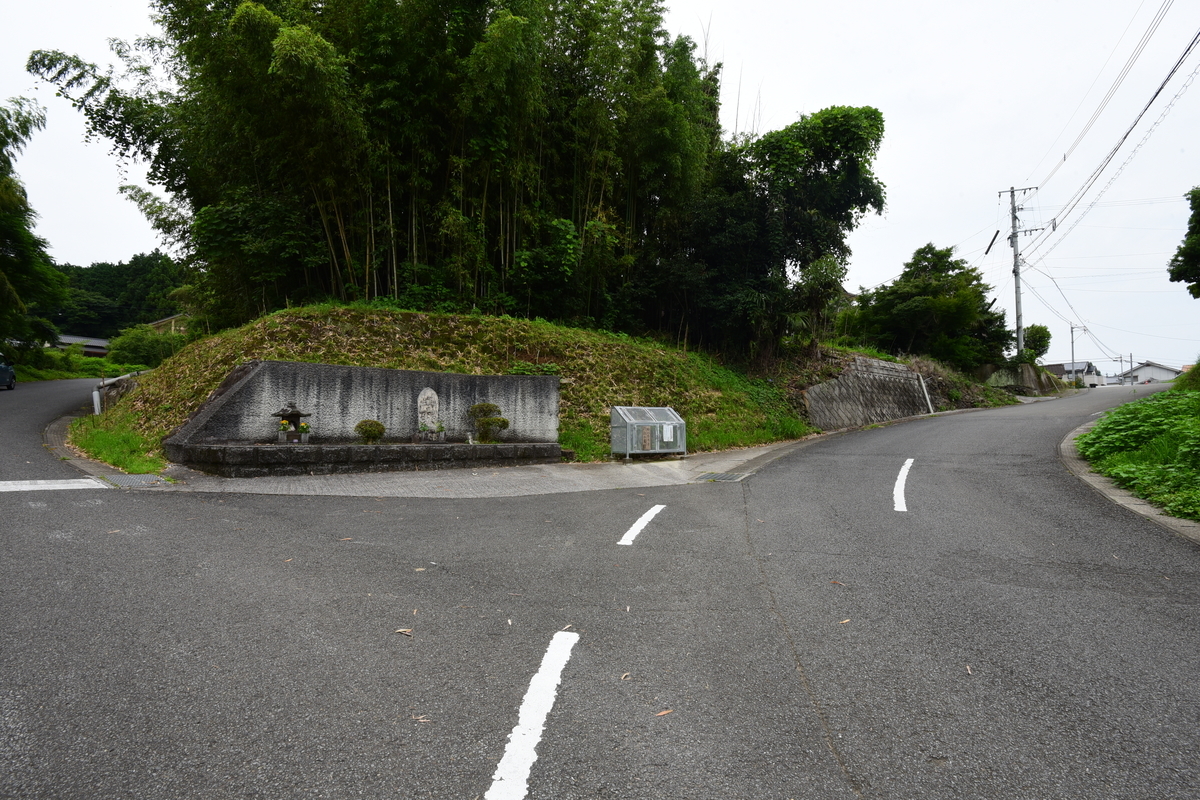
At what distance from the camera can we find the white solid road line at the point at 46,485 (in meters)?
5.98

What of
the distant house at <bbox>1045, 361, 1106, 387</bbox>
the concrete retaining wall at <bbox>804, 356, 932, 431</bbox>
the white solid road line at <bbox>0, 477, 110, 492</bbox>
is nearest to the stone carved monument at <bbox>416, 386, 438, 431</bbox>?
the white solid road line at <bbox>0, 477, 110, 492</bbox>

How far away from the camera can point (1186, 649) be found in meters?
2.78

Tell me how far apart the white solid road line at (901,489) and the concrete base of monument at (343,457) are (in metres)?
5.33

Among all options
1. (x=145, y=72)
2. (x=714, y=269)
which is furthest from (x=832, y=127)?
(x=145, y=72)

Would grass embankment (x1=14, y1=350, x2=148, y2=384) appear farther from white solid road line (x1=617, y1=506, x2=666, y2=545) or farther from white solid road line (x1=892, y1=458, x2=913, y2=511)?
white solid road line (x1=892, y1=458, x2=913, y2=511)

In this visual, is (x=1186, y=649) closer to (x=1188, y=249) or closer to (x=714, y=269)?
(x=714, y=269)

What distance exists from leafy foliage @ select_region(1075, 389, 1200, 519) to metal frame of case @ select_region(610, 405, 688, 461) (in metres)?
6.15

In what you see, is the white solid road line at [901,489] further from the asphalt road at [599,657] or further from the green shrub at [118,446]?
the green shrub at [118,446]

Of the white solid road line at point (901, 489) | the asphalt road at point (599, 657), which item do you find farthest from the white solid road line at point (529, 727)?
the white solid road line at point (901, 489)

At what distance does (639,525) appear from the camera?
17.5ft

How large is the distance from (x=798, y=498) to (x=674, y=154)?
33.8 feet

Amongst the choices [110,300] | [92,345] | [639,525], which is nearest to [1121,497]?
[639,525]

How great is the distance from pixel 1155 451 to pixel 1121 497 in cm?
184

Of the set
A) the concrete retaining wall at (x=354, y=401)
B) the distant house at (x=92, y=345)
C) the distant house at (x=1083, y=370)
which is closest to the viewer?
the concrete retaining wall at (x=354, y=401)
